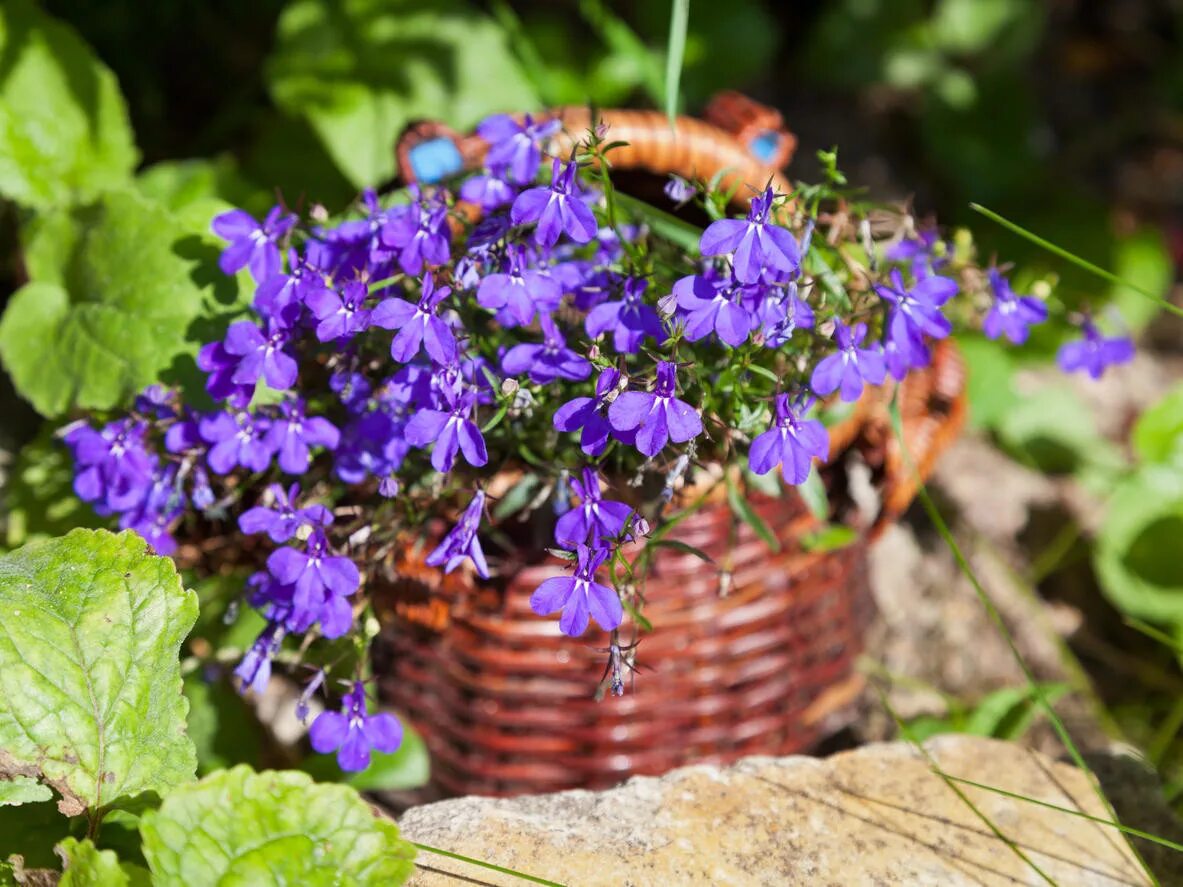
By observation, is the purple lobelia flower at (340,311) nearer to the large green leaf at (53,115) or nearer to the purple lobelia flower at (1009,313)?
the purple lobelia flower at (1009,313)

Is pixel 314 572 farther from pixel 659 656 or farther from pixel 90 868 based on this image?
pixel 659 656

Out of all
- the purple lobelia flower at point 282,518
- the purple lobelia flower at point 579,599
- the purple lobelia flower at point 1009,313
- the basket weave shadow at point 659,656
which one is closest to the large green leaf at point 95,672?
the purple lobelia flower at point 282,518

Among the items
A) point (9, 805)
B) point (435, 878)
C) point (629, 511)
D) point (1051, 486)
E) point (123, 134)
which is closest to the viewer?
point (629, 511)

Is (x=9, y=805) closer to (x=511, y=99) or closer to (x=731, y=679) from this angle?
Result: (x=731, y=679)

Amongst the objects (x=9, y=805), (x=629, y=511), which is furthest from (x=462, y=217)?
(x=9, y=805)

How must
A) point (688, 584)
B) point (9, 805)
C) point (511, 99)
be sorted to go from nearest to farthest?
point (9, 805) → point (688, 584) → point (511, 99)

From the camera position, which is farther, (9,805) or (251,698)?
(251,698)
